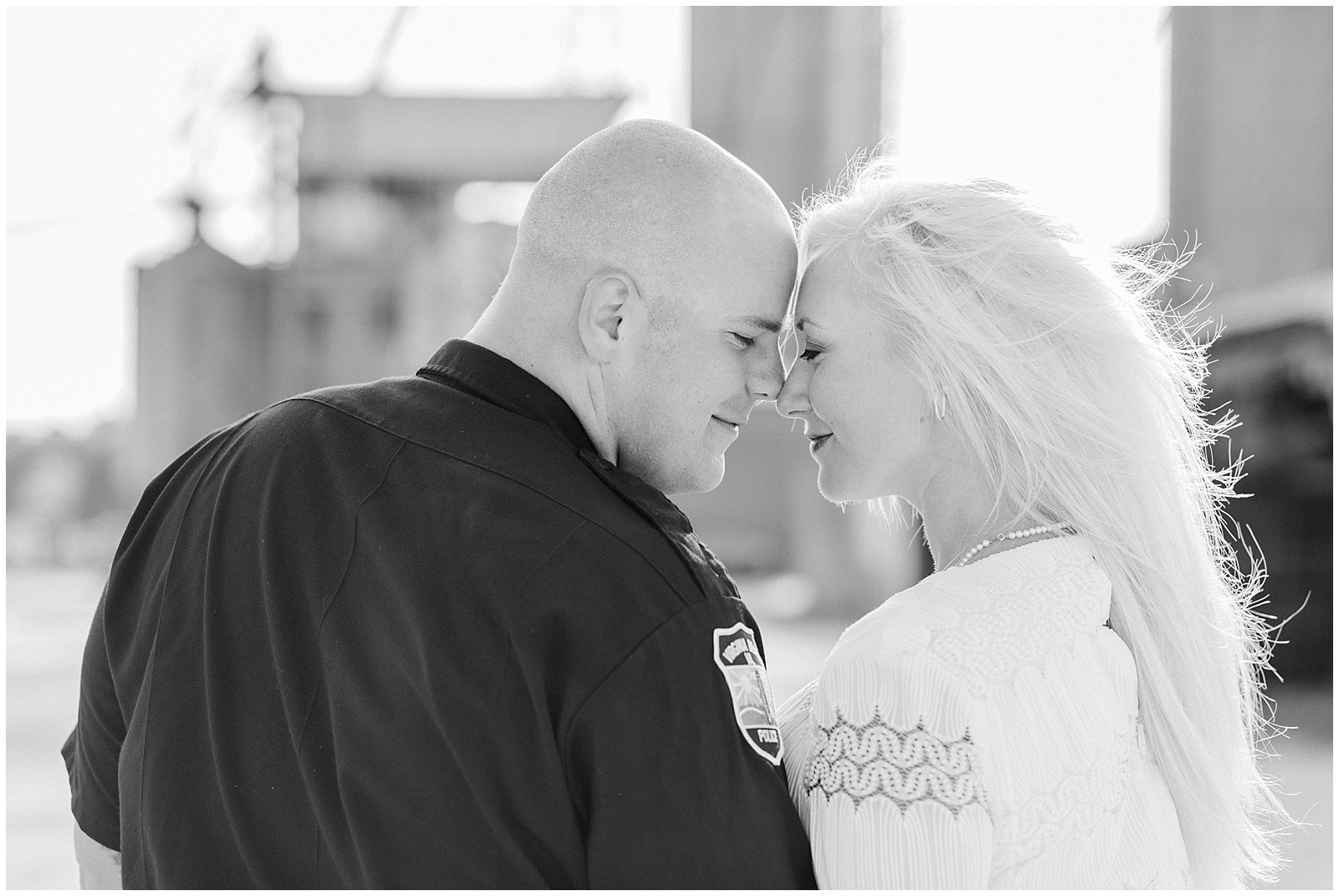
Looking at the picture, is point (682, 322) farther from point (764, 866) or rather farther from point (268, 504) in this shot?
point (764, 866)

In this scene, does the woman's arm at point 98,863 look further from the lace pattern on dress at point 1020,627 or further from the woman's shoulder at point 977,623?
the lace pattern on dress at point 1020,627

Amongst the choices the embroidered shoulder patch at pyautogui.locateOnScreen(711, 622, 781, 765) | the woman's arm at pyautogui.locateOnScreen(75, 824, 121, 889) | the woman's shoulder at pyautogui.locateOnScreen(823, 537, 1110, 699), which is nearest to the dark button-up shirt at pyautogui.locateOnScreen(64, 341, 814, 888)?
the embroidered shoulder patch at pyautogui.locateOnScreen(711, 622, 781, 765)

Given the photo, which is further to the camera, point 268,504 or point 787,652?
point 787,652

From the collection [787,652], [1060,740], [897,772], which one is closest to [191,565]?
[897,772]

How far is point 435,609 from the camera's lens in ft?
4.06

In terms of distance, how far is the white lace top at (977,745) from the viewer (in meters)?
1.25

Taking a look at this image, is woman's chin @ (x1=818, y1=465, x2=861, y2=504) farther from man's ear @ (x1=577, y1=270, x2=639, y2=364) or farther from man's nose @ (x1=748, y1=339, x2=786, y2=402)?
man's ear @ (x1=577, y1=270, x2=639, y2=364)

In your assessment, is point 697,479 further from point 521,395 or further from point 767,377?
point 521,395

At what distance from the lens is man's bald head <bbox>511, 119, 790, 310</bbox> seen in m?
1.56

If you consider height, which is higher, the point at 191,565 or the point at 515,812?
the point at 191,565

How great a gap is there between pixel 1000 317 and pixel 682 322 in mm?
402

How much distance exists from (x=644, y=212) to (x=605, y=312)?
14 cm

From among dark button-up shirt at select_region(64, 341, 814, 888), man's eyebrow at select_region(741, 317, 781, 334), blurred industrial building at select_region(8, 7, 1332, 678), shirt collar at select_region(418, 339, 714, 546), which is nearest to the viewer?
dark button-up shirt at select_region(64, 341, 814, 888)

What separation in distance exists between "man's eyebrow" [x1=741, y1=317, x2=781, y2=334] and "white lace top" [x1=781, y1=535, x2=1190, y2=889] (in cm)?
43
